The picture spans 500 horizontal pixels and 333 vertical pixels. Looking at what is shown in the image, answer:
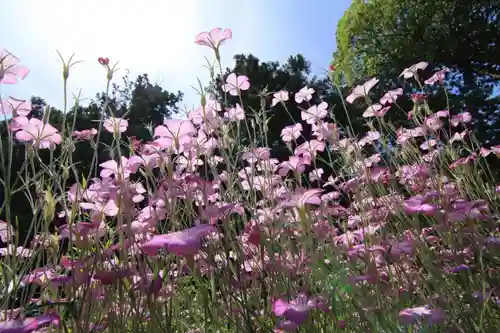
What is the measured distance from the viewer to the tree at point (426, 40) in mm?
7086

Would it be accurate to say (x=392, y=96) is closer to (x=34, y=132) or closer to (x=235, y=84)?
(x=235, y=84)

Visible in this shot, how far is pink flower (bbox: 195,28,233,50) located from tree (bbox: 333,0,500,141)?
5.90 meters

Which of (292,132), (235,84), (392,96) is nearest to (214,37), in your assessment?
(235,84)

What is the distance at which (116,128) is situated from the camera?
1131 mm

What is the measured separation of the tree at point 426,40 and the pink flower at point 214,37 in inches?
232

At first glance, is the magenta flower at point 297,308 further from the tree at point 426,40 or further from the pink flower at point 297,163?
the tree at point 426,40

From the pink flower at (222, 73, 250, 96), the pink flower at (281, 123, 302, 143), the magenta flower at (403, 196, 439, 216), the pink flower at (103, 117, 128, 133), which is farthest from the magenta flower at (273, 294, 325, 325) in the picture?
the pink flower at (281, 123, 302, 143)

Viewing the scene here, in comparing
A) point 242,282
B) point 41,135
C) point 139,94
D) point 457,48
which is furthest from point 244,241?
point 139,94

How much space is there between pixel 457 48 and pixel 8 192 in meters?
7.63

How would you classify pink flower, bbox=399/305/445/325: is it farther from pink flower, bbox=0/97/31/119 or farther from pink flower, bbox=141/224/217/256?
pink flower, bbox=0/97/31/119

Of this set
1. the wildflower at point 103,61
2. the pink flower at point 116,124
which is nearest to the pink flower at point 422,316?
the pink flower at point 116,124

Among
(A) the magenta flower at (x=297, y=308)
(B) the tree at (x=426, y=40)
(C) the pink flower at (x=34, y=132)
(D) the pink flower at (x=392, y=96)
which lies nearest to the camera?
(A) the magenta flower at (x=297, y=308)

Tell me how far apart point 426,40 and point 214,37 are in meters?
6.75

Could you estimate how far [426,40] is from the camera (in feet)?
23.8
